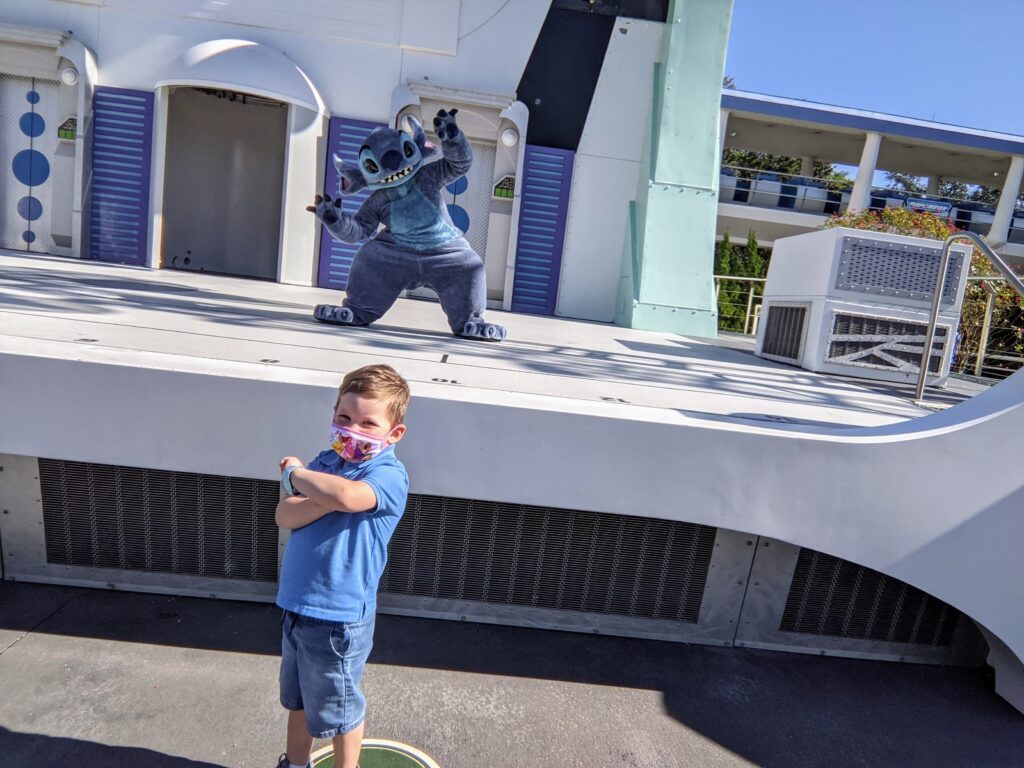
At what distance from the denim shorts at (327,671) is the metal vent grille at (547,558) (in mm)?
805

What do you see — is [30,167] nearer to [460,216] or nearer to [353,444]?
[460,216]

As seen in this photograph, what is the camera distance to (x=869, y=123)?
1388 cm

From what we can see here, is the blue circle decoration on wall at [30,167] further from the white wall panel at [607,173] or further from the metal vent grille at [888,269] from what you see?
the metal vent grille at [888,269]

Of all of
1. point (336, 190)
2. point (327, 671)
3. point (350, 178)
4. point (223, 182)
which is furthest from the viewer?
point (223, 182)

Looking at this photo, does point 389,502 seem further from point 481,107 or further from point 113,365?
point 481,107

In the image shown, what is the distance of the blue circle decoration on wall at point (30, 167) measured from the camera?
6402mm

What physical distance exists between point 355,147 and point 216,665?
557cm

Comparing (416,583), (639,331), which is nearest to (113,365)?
(416,583)

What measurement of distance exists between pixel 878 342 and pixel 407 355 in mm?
3026

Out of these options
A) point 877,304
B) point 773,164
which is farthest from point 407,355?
point 773,164

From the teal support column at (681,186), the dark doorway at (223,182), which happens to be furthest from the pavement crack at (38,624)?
the dark doorway at (223,182)

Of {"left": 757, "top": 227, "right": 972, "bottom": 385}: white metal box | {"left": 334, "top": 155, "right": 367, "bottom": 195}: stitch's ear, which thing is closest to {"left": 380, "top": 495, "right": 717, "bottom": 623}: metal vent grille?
{"left": 334, "top": 155, "right": 367, "bottom": 195}: stitch's ear

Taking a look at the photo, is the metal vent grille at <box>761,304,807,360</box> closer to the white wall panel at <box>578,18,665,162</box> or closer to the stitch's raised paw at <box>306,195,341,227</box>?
the white wall panel at <box>578,18,665,162</box>

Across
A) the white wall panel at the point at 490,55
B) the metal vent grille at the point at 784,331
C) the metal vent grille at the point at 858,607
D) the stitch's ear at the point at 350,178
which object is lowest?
the metal vent grille at the point at 858,607
